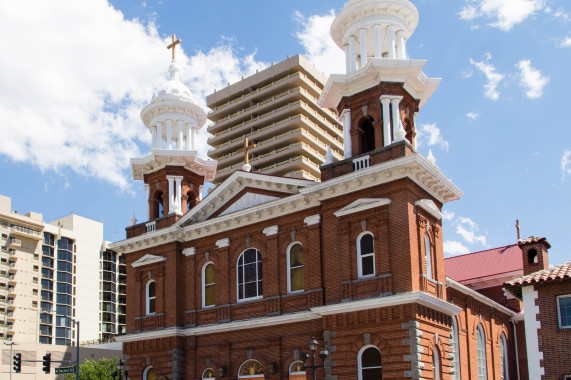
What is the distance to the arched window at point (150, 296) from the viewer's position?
1452 inches

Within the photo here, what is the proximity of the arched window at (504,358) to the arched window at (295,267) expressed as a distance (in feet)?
46.8

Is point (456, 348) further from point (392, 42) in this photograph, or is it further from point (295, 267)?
point (392, 42)

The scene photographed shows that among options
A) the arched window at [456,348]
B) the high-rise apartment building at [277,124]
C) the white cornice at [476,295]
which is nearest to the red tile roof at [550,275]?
the white cornice at [476,295]

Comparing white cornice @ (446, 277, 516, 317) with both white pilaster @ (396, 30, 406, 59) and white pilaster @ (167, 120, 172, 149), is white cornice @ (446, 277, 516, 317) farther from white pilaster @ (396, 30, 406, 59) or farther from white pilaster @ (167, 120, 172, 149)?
white pilaster @ (167, 120, 172, 149)

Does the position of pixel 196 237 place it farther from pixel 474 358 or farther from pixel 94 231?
pixel 94 231

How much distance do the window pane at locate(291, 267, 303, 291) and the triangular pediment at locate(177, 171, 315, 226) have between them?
11.4 feet

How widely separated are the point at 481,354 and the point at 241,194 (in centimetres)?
1487

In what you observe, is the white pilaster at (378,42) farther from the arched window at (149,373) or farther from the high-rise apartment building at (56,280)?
the high-rise apartment building at (56,280)

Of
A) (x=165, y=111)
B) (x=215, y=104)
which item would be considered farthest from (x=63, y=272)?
(x=165, y=111)

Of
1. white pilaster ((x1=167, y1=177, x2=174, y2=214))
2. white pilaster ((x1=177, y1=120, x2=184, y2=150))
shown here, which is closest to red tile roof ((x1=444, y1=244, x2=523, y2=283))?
white pilaster ((x1=167, y1=177, x2=174, y2=214))

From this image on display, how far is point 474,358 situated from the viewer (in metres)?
34.2

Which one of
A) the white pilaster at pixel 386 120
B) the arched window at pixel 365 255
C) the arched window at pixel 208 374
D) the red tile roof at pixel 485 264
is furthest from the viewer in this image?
the red tile roof at pixel 485 264

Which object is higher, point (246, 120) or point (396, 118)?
point (246, 120)

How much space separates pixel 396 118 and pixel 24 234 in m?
78.1
